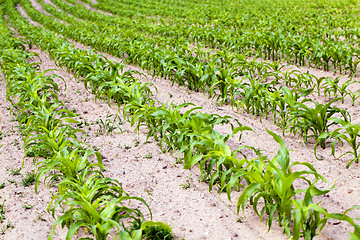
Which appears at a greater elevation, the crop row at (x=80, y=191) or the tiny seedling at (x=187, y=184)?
the crop row at (x=80, y=191)

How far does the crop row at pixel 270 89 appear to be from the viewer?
354cm

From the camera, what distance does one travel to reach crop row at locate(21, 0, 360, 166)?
3.54 meters

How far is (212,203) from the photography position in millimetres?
2887

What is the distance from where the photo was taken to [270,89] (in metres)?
4.85

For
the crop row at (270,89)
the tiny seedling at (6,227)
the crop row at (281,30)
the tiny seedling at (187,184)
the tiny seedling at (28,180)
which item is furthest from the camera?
the crop row at (281,30)

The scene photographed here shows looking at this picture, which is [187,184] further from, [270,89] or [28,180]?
[270,89]

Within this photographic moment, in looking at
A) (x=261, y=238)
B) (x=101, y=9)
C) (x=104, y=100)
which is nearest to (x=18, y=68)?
(x=104, y=100)

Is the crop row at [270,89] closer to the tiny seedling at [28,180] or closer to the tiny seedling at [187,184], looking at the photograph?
the tiny seedling at [187,184]

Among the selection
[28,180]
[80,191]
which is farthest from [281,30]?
[80,191]

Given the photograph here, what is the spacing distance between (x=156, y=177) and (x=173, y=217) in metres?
0.65

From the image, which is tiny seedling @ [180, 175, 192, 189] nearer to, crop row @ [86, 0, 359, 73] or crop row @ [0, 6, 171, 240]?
crop row @ [0, 6, 171, 240]

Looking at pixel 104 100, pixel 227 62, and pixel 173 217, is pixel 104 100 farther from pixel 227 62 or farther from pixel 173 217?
pixel 173 217

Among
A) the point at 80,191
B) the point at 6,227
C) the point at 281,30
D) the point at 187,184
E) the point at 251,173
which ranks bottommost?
the point at 6,227

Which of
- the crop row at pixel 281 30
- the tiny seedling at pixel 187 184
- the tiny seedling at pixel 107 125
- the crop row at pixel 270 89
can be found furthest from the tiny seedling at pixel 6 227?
the crop row at pixel 281 30
